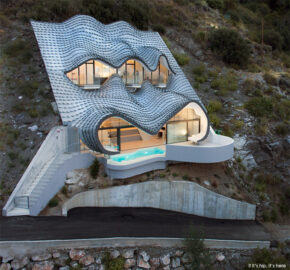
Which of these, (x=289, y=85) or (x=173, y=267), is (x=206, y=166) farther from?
(x=289, y=85)

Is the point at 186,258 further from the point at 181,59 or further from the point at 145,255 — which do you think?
the point at 181,59

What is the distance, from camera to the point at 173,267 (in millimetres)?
12383

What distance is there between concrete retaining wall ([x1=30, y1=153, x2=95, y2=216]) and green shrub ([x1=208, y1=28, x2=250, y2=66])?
68.7 ft

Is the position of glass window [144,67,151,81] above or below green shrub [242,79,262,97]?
above

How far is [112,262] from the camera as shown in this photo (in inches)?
457

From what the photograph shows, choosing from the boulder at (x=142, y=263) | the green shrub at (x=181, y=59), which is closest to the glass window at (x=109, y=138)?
the boulder at (x=142, y=263)

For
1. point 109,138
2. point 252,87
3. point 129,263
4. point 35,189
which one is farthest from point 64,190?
point 252,87

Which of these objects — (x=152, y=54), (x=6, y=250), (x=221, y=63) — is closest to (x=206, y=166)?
(x=152, y=54)

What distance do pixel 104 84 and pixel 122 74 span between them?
73.0 inches

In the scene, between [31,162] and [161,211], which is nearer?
[31,162]

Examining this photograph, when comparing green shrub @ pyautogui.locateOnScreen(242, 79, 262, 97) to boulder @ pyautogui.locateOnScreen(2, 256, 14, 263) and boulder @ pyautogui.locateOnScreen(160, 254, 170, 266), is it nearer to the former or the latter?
boulder @ pyautogui.locateOnScreen(160, 254, 170, 266)

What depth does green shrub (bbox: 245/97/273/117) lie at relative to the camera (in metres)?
23.6

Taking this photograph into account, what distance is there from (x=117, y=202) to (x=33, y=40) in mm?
16803

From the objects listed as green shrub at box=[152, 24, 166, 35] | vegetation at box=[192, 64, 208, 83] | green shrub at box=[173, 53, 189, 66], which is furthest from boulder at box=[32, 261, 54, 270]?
green shrub at box=[152, 24, 166, 35]
